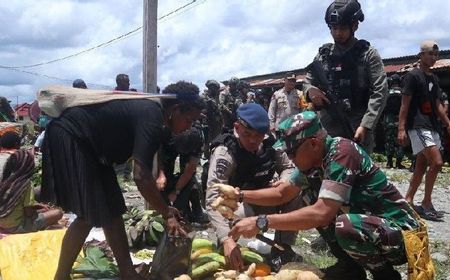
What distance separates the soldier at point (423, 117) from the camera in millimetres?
5956

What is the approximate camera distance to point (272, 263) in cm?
383

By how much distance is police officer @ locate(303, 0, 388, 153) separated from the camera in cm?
441

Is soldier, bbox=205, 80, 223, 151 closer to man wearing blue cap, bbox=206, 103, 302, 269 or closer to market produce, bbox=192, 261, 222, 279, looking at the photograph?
man wearing blue cap, bbox=206, 103, 302, 269

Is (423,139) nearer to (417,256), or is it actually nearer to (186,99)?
(417,256)

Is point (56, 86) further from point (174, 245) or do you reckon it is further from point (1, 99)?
point (1, 99)

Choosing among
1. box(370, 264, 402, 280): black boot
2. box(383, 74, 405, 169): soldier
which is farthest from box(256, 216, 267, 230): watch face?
box(383, 74, 405, 169): soldier

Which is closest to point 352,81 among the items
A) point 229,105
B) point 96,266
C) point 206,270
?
point 206,270

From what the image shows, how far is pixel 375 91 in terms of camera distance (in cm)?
448

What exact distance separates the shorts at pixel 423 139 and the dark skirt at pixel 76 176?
3.80m

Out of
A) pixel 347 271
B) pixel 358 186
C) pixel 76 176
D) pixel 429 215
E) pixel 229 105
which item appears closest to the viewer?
pixel 358 186

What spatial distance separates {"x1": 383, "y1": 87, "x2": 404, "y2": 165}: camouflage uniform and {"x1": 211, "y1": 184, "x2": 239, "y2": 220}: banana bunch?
817cm

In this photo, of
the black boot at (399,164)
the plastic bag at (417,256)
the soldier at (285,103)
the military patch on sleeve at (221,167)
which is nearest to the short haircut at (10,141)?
the military patch on sleeve at (221,167)

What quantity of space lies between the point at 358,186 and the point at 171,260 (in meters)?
1.36

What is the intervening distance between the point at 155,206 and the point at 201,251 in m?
0.68
